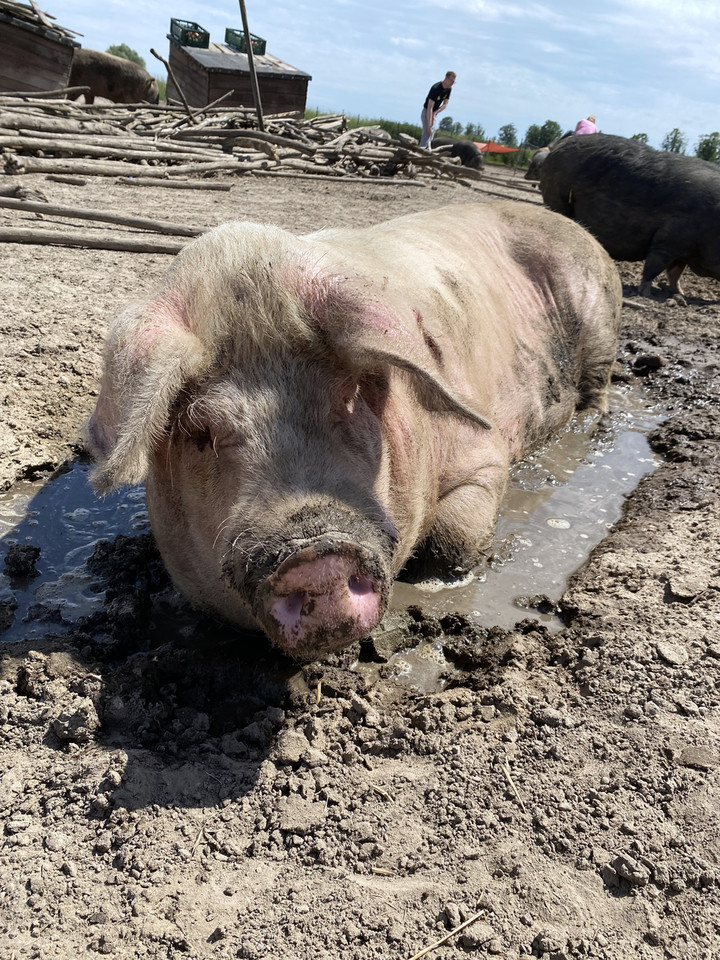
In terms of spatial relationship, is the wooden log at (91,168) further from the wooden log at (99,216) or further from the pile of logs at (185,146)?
the wooden log at (99,216)

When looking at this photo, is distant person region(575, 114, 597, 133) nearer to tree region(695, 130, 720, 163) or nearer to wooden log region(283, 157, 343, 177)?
wooden log region(283, 157, 343, 177)

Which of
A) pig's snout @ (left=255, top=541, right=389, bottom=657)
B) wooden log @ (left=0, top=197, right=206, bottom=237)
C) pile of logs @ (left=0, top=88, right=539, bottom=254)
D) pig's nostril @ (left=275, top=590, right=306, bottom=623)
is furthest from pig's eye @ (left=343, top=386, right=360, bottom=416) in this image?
wooden log @ (left=0, top=197, right=206, bottom=237)

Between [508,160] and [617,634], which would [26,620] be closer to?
[617,634]

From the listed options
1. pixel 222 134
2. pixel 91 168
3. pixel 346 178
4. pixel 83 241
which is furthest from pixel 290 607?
pixel 222 134

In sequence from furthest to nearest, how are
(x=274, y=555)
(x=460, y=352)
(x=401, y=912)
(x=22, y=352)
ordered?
1. (x=22, y=352)
2. (x=460, y=352)
3. (x=274, y=555)
4. (x=401, y=912)

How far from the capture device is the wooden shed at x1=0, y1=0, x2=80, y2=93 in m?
15.6

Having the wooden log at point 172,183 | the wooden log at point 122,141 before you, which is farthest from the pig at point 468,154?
the wooden log at point 172,183

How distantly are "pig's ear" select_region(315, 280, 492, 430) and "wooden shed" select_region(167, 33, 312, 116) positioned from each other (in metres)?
20.5

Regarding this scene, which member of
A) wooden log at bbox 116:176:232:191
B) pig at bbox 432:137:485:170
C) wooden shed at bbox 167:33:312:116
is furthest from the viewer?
wooden shed at bbox 167:33:312:116

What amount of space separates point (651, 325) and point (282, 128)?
1156 cm

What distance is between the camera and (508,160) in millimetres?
35375

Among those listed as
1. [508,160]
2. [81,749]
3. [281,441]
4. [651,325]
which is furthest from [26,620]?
[508,160]

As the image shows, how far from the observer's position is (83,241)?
685 cm

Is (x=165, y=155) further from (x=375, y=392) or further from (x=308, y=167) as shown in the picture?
(x=375, y=392)
